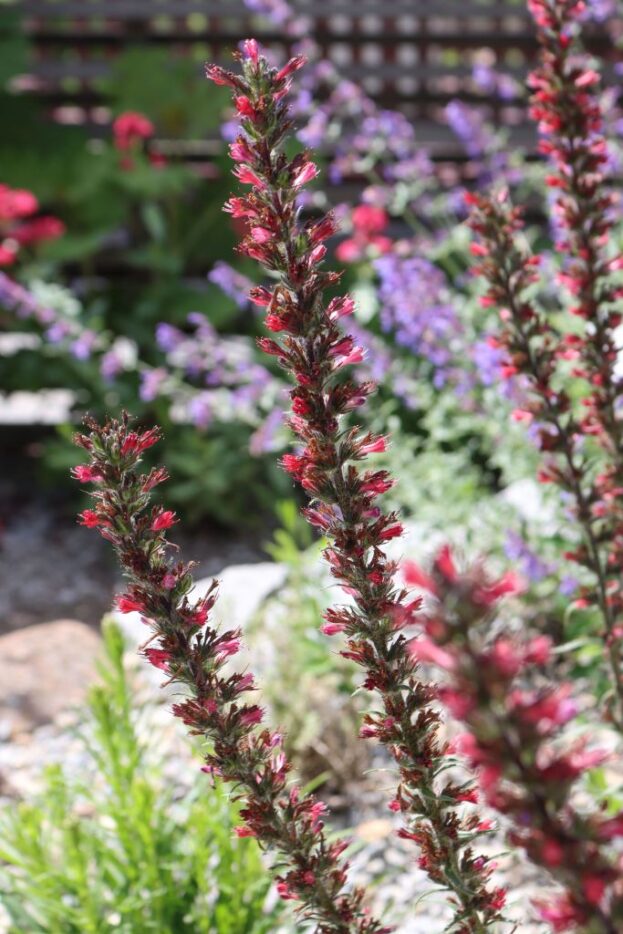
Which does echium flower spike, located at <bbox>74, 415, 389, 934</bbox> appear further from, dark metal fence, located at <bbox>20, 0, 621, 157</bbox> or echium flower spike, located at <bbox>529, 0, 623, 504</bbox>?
dark metal fence, located at <bbox>20, 0, 621, 157</bbox>

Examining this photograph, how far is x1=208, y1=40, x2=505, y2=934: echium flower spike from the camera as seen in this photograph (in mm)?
1017

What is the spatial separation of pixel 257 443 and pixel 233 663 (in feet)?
2.93

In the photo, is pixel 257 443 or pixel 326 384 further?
pixel 257 443

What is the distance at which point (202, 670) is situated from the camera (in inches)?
41.9

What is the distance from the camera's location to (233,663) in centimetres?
313

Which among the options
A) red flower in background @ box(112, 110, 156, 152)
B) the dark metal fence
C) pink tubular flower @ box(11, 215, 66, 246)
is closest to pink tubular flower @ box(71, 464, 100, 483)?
pink tubular flower @ box(11, 215, 66, 246)

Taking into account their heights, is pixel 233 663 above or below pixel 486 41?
below

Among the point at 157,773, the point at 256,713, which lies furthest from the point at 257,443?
the point at 256,713

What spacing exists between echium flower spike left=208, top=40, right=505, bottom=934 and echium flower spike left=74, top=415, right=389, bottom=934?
4.1 inches

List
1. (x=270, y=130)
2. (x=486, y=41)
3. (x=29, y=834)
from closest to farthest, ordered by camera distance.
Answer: (x=270, y=130), (x=29, y=834), (x=486, y=41)

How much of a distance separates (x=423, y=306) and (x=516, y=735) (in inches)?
110

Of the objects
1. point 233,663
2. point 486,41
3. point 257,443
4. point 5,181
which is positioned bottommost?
point 233,663

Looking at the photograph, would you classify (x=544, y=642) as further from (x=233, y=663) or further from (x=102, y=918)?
(x=233, y=663)

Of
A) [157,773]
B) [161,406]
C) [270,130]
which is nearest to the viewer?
[270,130]
